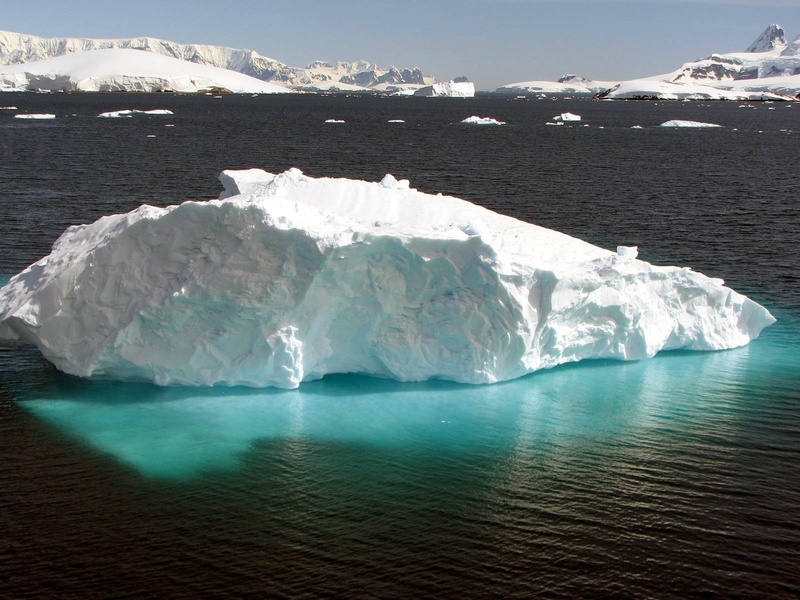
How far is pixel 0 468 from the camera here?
46.5ft

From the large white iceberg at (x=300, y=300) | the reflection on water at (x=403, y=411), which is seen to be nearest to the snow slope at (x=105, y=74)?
the large white iceberg at (x=300, y=300)

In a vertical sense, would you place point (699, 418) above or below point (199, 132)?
below

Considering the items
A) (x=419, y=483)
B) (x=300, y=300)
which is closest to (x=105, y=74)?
(x=300, y=300)

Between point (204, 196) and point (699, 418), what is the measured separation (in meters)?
29.4

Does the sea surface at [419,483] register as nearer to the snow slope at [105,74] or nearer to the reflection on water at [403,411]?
the reflection on water at [403,411]

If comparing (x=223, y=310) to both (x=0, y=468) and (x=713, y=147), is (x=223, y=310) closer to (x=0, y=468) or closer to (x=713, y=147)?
(x=0, y=468)

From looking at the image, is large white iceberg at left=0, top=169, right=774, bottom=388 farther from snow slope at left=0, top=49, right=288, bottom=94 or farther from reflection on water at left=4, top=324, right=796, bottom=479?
snow slope at left=0, top=49, right=288, bottom=94

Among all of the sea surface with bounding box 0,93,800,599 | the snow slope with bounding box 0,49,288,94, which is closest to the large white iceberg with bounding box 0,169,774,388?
the sea surface with bounding box 0,93,800,599

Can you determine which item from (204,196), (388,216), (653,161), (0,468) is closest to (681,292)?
(388,216)

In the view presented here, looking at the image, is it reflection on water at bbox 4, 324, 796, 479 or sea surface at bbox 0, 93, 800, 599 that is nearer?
sea surface at bbox 0, 93, 800, 599

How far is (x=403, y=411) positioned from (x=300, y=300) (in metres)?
3.22

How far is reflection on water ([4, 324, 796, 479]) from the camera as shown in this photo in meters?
15.4

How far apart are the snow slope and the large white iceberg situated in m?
144

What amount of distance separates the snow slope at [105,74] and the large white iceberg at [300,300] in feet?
472
